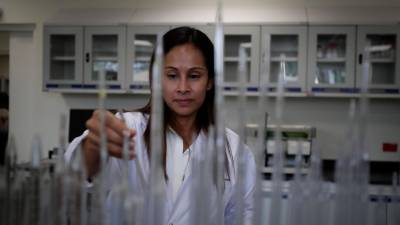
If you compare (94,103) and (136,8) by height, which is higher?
(136,8)

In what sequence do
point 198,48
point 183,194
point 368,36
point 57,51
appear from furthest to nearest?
1. point 57,51
2. point 368,36
3. point 198,48
4. point 183,194

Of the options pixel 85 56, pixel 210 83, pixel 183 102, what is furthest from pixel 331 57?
pixel 183 102

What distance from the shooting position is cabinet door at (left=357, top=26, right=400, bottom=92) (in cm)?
309

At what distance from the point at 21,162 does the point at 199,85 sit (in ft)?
1.14

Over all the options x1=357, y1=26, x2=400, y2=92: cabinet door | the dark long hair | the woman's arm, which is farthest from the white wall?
the woman's arm

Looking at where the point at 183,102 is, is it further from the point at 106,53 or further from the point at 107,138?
the point at 106,53

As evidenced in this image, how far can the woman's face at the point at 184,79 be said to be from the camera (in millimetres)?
669

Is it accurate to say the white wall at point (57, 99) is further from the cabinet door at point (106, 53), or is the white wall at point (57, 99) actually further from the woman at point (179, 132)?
the woman at point (179, 132)

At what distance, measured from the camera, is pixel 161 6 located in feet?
11.7

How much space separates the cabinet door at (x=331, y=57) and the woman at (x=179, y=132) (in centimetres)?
233

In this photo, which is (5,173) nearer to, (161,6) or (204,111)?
(204,111)

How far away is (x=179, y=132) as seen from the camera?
92 centimetres

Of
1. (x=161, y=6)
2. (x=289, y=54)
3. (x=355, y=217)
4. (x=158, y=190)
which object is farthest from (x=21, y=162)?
(x=161, y=6)

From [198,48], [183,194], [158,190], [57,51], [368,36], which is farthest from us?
[57,51]
